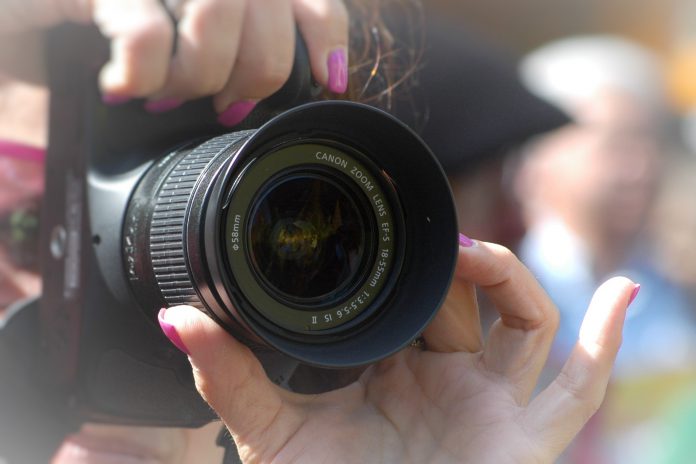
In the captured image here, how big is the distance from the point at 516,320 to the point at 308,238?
0.67 feet

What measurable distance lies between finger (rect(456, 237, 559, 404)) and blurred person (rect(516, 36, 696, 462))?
87 cm

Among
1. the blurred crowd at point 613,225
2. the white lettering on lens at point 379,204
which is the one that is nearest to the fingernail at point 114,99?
the white lettering on lens at point 379,204

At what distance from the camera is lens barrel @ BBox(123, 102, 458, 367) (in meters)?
0.67

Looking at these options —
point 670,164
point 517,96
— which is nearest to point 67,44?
point 517,96

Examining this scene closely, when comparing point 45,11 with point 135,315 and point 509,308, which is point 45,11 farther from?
point 509,308

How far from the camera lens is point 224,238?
662 mm

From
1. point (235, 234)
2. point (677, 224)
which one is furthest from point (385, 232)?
point (677, 224)

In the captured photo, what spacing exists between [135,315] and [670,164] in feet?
5.83

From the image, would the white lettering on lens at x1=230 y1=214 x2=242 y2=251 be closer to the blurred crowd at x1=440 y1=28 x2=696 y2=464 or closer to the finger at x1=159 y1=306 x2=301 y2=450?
the finger at x1=159 y1=306 x2=301 y2=450

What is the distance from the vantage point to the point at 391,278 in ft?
2.50

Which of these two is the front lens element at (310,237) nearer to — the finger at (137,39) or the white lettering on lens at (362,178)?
the white lettering on lens at (362,178)

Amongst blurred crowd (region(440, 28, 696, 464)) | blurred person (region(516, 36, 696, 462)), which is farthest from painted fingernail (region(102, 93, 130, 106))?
blurred person (region(516, 36, 696, 462))

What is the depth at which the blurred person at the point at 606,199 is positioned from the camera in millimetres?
1841

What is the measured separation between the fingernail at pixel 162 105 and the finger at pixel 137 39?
0.02m
